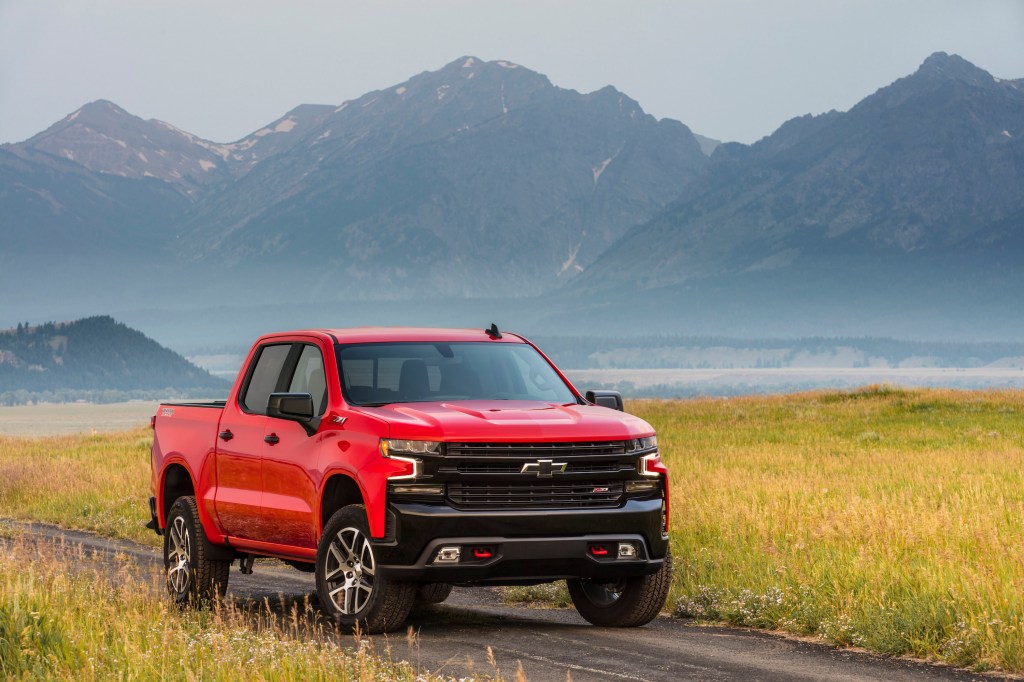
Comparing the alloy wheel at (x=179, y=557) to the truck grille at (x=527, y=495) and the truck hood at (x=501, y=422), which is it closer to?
the truck hood at (x=501, y=422)

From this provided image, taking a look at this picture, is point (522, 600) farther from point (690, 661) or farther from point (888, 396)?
point (888, 396)

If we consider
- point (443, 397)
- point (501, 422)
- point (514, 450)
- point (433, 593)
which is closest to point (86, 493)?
point (433, 593)

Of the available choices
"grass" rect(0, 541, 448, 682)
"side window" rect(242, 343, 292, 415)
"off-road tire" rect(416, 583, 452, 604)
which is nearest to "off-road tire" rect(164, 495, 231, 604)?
"grass" rect(0, 541, 448, 682)

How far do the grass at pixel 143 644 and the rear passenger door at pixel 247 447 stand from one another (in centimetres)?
78

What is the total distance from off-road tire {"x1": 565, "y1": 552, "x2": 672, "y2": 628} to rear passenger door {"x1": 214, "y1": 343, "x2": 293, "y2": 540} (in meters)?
2.62

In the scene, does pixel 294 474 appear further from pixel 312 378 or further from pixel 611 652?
pixel 611 652

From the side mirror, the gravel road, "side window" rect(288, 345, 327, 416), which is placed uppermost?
"side window" rect(288, 345, 327, 416)

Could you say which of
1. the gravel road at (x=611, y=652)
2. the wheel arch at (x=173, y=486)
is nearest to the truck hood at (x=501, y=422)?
the gravel road at (x=611, y=652)

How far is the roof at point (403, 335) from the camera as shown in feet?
38.7

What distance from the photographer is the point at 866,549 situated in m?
13.2

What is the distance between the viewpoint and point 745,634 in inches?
456

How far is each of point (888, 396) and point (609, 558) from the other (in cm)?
4929

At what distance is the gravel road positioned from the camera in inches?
375

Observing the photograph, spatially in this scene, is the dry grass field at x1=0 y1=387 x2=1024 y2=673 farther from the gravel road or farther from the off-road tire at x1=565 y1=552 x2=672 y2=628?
the off-road tire at x1=565 y1=552 x2=672 y2=628
